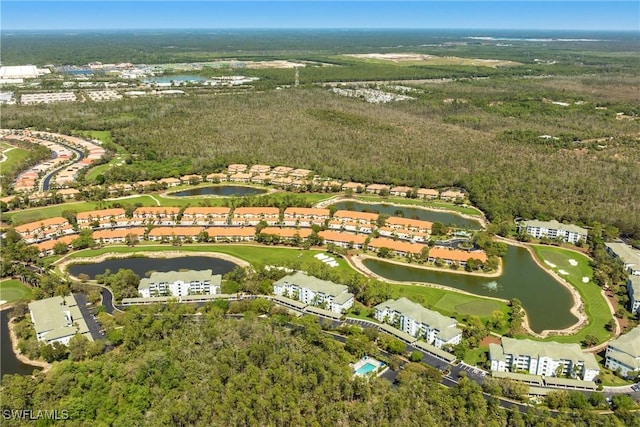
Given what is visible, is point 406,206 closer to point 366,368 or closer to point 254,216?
point 254,216

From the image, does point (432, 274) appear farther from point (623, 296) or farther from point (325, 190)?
point (325, 190)

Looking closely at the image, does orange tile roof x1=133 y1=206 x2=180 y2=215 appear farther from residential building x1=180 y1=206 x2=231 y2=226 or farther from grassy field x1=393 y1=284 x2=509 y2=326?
grassy field x1=393 y1=284 x2=509 y2=326

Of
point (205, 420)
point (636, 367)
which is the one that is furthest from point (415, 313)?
point (205, 420)

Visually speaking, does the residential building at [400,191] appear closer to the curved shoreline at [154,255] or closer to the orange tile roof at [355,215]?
the orange tile roof at [355,215]

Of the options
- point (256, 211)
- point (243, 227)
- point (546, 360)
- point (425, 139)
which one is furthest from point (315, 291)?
point (425, 139)

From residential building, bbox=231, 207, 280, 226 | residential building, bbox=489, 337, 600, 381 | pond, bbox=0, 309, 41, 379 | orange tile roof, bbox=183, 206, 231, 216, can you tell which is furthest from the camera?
orange tile roof, bbox=183, 206, 231, 216

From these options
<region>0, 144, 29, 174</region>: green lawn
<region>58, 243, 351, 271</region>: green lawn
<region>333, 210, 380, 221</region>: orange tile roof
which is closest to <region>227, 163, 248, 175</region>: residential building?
<region>333, 210, 380, 221</region>: orange tile roof
